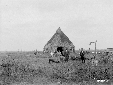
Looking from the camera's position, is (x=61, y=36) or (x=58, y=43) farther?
(x=61, y=36)

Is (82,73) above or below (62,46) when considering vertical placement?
below

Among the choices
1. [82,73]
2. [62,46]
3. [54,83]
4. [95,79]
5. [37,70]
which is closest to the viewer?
[54,83]

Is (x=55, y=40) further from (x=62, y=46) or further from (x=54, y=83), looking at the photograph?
(x=54, y=83)

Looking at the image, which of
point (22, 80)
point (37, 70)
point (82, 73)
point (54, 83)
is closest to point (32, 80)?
point (22, 80)

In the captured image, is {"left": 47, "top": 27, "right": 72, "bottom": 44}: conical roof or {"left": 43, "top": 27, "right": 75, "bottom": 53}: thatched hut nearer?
{"left": 43, "top": 27, "right": 75, "bottom": 53}: thatched hut

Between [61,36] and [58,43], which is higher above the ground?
[61,36]

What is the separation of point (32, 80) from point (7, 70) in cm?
299

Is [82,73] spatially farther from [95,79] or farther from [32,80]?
[32,80]

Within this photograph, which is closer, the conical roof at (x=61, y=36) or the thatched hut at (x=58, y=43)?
the thatched hut at (x=58, y=43)

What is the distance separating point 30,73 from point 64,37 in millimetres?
21501

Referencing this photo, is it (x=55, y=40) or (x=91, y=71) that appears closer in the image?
(x=91, y=71)

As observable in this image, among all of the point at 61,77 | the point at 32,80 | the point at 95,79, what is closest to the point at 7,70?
the point at 32,80

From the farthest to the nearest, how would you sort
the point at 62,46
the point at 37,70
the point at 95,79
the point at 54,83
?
the point at 62,46, the point at 37,70, the point at 95,79, the point at 54,83

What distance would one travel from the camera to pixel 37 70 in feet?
47.8
